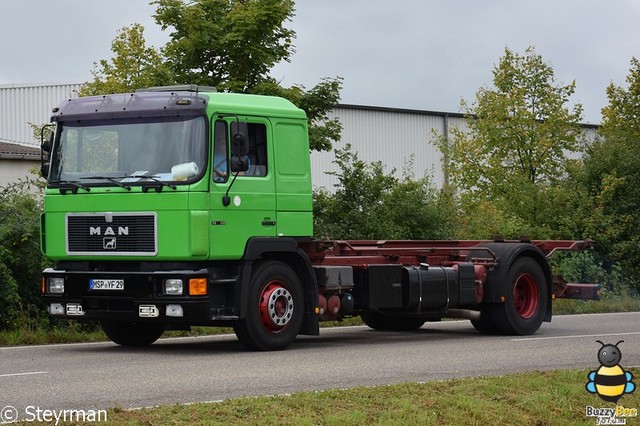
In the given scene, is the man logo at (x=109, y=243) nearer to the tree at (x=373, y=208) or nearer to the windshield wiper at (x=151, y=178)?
the windshield wiper at (x=151, y=178)

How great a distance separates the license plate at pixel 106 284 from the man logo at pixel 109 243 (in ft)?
1.37

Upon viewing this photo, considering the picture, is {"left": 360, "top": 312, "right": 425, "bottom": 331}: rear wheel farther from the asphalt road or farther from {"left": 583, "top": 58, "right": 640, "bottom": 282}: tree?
{"left": 583, "top": 58, "right": 640, "bottom": 282}: tree

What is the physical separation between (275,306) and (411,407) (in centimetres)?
595

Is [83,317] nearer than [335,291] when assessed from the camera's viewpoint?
Yes

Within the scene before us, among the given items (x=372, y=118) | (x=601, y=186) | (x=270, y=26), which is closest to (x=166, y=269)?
(x=270, y=26)

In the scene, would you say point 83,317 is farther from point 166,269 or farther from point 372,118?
point 372,118

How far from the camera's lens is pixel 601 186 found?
124ft

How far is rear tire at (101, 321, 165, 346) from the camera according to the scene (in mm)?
16547

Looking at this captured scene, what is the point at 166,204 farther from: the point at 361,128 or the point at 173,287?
the point at 361,128

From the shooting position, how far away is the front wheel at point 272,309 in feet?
49.6

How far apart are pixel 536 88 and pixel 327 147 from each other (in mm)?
23718

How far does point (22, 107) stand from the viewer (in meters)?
52.0

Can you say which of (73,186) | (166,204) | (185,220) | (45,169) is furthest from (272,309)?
(45,169)

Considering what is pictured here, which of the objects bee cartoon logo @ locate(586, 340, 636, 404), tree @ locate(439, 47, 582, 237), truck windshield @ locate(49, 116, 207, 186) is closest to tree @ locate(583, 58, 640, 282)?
tree @ locate(439, 47, 582, 237)
